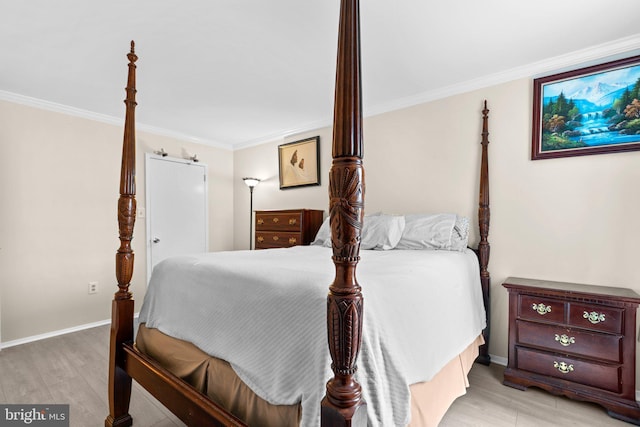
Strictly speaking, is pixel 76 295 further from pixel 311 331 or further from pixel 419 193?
pixel 419 193

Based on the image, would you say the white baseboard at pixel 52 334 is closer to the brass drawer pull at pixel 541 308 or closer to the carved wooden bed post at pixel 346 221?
the carved wooden bed post at pixel 346 221

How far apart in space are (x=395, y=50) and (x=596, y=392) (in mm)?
2517

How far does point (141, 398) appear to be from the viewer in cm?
205

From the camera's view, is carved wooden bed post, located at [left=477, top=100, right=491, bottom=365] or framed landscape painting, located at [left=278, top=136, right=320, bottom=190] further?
framed landscape painting, located at [left=278, top=136, right=320, bottom=190]

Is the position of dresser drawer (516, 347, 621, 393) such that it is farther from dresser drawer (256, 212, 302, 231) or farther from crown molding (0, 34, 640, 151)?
dresser drawer (256, 212, 302, 231)

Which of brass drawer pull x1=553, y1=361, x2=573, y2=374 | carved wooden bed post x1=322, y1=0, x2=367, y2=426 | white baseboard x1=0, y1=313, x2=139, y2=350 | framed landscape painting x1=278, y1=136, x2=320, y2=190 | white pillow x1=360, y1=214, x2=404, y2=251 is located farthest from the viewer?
framed landscape painting x1=278, y1=136, x2=320, y2=190

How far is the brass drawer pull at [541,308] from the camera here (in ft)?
6.84

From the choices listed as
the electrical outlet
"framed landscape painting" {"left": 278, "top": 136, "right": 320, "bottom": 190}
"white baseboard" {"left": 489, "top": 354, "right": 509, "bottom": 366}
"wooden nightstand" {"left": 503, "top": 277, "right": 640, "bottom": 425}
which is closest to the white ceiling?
"framed landscape painting" {"left": 278, "top": 136, "right": 320, "bottom": 190}

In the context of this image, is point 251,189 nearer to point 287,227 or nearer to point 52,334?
point 287,227

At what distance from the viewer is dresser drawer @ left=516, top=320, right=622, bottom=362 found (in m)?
1.89

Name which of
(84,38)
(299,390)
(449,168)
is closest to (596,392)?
(449,168)

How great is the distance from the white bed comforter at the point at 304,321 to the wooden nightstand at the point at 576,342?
0.58m

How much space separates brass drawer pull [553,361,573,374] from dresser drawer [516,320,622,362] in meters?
0.08

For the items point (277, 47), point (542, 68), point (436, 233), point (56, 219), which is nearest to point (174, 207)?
point (56, 219)
